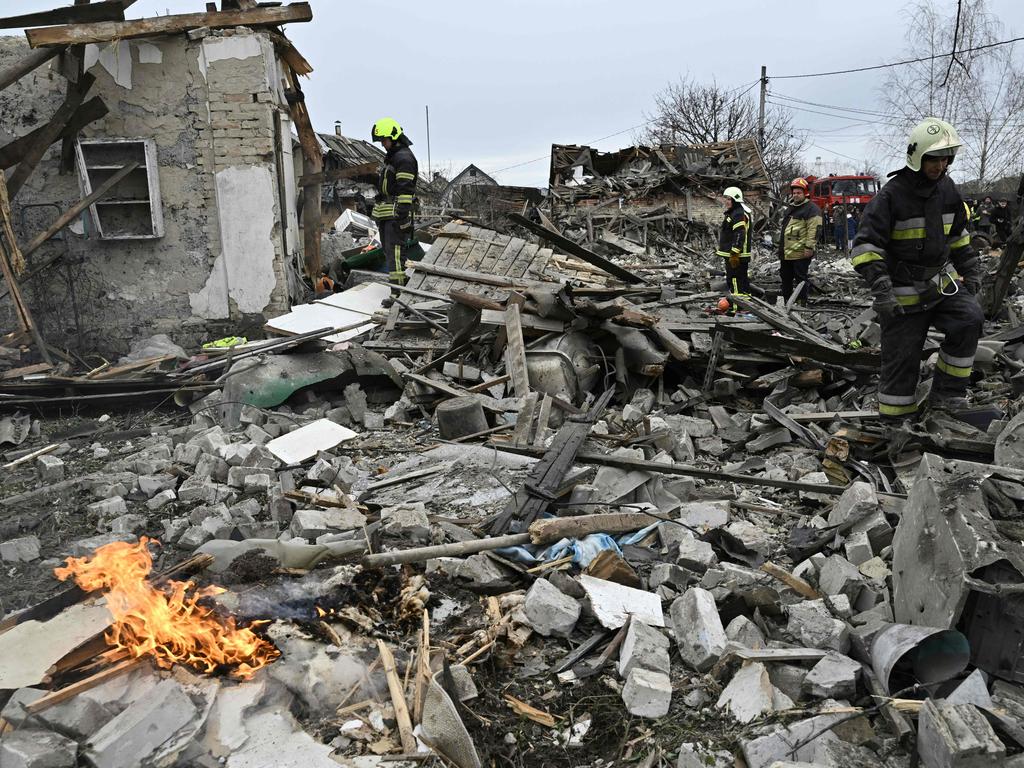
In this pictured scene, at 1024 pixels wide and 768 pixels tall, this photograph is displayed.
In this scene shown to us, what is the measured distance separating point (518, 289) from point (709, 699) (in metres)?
6.28

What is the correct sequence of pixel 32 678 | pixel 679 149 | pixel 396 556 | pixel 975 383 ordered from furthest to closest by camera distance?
pixel 679 149 → pixel 975 383 → pixel 396 556 → pixel 32 678

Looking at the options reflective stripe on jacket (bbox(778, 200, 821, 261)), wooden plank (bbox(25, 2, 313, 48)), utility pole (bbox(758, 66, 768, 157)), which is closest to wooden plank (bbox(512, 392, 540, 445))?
reflective stripe on jacket (bbox(778, 200, 821, 261))

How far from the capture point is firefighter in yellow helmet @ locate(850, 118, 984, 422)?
5.29 m

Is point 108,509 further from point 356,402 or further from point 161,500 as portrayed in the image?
point 356,402

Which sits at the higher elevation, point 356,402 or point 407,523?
point 407,523

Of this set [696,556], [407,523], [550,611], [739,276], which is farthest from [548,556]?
[739,276]

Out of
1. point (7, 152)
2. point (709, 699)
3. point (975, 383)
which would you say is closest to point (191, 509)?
point (709, 699)

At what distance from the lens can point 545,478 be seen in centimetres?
495

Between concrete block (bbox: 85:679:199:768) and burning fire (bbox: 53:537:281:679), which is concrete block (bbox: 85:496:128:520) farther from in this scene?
concrete block (bbox: 85:679:199:768)

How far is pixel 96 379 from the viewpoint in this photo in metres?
8.10

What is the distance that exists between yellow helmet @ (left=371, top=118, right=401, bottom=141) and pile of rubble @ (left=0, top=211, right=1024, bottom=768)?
Result: 13.1 feet

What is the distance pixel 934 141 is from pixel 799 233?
224 inches

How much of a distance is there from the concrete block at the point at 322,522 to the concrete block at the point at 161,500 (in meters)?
1.45

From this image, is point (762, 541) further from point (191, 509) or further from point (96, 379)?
point (96, 379)
